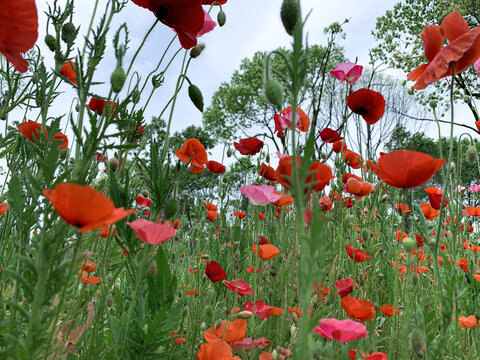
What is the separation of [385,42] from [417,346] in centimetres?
1446

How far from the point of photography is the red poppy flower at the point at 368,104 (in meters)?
1.41

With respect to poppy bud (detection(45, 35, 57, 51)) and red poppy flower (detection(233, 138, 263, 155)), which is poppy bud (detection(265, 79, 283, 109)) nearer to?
poppy bud (detection(45, 35, 57, 51))

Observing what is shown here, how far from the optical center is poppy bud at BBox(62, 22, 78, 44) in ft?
2.82

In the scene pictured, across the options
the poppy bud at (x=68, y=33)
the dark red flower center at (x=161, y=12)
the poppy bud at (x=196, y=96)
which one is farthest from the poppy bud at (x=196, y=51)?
the poppy bud at (x=68, y=33)

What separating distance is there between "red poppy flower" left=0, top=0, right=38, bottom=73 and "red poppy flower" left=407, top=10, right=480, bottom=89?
110 cm

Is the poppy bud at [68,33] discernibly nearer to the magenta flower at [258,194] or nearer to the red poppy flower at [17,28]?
the red poppy flower at [17,28]

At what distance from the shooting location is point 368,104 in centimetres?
145

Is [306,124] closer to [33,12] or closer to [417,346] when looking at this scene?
[417,346]

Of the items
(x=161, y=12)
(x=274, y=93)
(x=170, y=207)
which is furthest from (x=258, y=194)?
(x=274, y=93)

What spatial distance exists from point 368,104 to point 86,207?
1.22 meters

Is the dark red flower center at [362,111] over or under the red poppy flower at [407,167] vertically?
over

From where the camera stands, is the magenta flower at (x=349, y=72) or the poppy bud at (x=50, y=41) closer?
the poppy bud at (x=50, y=41)

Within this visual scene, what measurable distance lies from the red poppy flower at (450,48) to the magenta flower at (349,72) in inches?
25.8

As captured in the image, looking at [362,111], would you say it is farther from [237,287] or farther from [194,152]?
[237,287]
